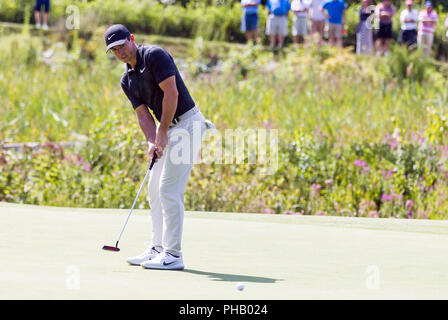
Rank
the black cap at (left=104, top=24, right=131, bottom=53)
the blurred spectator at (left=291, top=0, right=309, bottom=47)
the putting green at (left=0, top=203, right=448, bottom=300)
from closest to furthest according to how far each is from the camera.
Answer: the putting green at (left=0, top=203, right=448, bottom=300)
the black cap at (left=104, top=24, right=131, bottom=53)
the blurred spectator at (left=291, top=0, right=309, bottom=47)

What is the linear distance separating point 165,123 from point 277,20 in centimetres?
1662

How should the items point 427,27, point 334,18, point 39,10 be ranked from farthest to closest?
point 39,10 → point 427,27 → point 334,18

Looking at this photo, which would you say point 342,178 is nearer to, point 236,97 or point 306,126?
point 306,126

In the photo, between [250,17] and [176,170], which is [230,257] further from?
[250,17]

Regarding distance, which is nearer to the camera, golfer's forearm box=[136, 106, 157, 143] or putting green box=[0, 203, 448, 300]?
putting green box=[0, 203, 448, 300]

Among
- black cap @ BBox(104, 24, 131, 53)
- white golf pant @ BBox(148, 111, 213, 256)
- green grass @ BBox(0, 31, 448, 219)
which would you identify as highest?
black cap @ BBox(104, 24, 131, 53)

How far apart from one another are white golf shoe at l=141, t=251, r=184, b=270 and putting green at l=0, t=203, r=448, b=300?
0.33 ft

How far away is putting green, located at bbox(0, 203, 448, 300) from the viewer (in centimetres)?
596

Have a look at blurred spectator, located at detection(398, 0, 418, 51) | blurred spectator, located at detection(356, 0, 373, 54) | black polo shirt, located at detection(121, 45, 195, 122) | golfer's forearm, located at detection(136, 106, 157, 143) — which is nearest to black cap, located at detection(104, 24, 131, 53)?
black polo shirt, located at detection(121, 45, 195, 122)

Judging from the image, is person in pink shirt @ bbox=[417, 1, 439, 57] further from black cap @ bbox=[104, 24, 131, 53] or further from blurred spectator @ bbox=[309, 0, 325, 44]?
black cap @ bbox=[104, 24, 131, 53]

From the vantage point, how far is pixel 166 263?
276 inches

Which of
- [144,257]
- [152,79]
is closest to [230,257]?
[144,257]

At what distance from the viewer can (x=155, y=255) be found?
290 inches

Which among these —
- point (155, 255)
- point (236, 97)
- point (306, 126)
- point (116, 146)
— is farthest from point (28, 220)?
point (236, 97)
